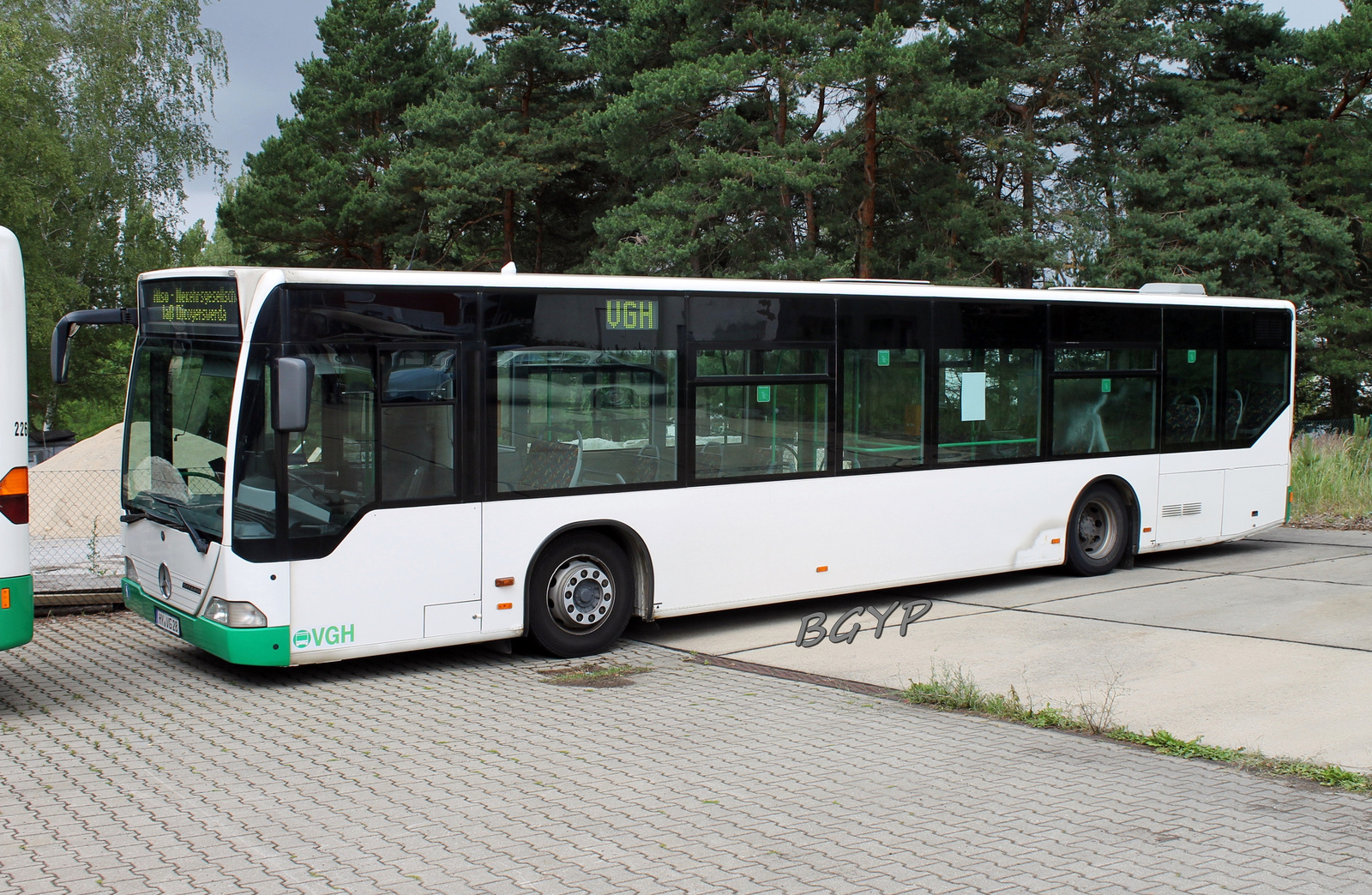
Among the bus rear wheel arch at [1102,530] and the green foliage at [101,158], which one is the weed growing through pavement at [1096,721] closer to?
the bus rear wheel arch at [1102,530]

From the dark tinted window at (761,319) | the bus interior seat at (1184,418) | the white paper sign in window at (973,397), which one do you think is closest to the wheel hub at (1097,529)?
the bus interior seat at (1184,418)

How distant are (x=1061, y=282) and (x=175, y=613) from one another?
2470cm

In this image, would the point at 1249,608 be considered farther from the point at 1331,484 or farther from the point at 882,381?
the point at 1331,484

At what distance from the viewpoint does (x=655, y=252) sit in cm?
2645

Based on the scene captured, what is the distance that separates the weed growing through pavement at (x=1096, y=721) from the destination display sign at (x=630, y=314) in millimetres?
3229

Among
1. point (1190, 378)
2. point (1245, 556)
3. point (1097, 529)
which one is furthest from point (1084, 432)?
point (1245, 556)

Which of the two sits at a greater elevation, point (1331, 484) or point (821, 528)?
point (821, 528)

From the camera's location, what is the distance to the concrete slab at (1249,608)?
9594mm

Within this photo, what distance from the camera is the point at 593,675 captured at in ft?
28.0

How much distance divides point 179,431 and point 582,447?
269cm

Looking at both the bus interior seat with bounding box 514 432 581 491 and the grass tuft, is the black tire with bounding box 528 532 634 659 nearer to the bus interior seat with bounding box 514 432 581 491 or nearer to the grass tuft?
the bus interior seat with bounding box 514 432 581 491

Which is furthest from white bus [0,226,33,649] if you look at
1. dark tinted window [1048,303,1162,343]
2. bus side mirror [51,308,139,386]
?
dark tinted window [1048,303,1162,343]

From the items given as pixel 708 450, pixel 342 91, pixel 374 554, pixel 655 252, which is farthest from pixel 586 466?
pixel 342 91

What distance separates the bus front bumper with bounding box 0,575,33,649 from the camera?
714 centimetres
